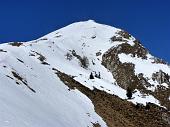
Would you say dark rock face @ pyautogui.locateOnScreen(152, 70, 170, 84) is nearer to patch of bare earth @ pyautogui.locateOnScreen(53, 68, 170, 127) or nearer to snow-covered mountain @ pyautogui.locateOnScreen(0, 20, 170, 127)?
snow-covered mountain @ pyautogui.locateOnScreen(0, 20, 170, 127)

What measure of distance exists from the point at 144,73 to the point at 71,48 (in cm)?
1923

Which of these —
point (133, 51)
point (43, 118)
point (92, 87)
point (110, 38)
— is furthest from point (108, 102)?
point (110, 38)

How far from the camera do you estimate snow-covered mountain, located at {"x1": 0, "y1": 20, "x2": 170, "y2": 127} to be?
39.4m

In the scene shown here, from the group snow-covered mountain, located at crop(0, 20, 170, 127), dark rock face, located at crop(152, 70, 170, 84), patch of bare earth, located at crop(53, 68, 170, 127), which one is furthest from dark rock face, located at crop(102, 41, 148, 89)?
patch of bare earth, located at crop(53, 68, 170, 127)

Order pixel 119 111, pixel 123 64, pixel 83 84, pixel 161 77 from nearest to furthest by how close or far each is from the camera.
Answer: pixel 119 111, pixel 83 84, pixel 161 77, pixel 123 64

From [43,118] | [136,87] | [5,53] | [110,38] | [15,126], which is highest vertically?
[110,38]

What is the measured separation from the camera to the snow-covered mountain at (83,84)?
39.4 meters

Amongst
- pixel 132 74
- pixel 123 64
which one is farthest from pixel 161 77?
pixel 123 64

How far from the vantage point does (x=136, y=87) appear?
88312mm

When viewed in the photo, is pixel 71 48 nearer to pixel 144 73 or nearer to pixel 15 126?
pixel 144 73

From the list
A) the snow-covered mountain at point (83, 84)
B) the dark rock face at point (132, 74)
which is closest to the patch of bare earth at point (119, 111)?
the snow-covered mountain at point (83, 84)

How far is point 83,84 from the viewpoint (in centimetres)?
6469

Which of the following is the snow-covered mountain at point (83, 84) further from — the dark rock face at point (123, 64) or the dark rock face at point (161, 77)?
the dark rock face at point (161, 77)

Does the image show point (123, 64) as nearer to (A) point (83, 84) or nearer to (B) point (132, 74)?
(B) point (132, 74)
